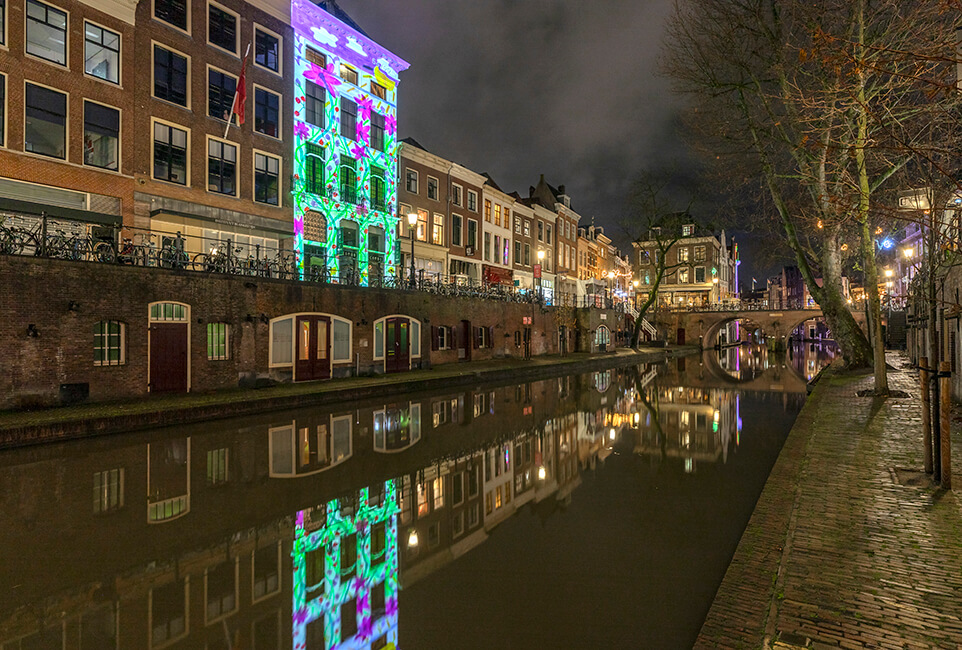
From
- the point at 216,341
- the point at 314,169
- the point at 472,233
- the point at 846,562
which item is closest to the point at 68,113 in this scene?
the point at 216,341

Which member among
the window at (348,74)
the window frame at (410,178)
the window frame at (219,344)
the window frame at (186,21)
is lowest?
the window frame at (219,344)

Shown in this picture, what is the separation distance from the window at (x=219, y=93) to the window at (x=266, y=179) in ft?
6.47

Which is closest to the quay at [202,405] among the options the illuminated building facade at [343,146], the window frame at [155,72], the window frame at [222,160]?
the illuminated building facade at [343,146]

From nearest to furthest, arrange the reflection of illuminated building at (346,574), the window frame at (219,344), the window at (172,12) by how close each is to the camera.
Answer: the reflection of illuminated building at (346,574), the window frame at (219,344), the window at (172,12)

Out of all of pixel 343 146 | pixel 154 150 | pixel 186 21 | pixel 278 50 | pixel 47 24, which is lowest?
pixel 154 150

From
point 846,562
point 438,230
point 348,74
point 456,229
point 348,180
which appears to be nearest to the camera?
point 846,562

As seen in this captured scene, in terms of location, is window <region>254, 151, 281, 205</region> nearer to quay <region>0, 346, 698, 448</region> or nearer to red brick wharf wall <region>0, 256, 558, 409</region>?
red brick wharf wall <region>0, 256, 558, 409</region>

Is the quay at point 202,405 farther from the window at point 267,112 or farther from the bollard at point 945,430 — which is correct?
the bollard at point 945,430

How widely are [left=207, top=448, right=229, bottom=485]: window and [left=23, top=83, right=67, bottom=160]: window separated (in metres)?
13.7

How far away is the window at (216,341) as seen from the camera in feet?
53.4

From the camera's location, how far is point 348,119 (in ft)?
87.0

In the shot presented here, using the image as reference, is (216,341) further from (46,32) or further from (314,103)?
(314,103)

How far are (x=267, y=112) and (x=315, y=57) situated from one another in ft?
13.6

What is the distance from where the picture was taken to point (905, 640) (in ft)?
11.4
